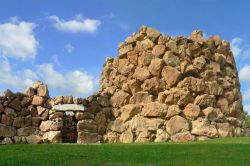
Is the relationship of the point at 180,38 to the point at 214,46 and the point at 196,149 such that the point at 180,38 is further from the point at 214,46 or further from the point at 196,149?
the point at 196,149

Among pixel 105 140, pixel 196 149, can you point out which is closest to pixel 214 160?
pixel 196 149

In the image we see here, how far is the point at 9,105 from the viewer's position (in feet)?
73.7

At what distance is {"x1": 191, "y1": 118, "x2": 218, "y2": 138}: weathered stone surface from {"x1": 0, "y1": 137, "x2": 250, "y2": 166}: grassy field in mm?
4203

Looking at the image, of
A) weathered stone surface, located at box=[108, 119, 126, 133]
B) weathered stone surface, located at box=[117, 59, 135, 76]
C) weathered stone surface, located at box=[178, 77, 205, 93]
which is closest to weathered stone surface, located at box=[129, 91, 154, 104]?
weathered stone surface, located at box=[108, 119, 126, 133]

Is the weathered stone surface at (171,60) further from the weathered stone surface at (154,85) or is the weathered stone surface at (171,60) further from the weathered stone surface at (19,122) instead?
the weathered stone surface at (19,122)

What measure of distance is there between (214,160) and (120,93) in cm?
1057

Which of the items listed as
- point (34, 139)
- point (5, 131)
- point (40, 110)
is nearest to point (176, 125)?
point (40, 110)

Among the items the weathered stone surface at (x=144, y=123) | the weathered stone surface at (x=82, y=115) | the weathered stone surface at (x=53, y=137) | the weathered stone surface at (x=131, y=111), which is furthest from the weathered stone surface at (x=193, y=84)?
the weathered stone surface at (x=53, y=137)

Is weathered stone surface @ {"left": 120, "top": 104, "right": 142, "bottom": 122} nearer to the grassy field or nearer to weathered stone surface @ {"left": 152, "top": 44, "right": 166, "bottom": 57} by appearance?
weathered stone surface @ {"left": 152, "top": 44, "right": 166, "bottom": 57}

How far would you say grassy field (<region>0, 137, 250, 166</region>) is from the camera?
13.2m

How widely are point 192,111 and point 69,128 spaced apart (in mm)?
6278

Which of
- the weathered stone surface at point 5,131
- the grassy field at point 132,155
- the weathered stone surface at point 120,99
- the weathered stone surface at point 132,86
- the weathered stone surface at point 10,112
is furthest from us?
the weathered stone surface at point 120,99

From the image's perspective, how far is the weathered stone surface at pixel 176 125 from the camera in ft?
70.9

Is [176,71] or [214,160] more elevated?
[176,71]
